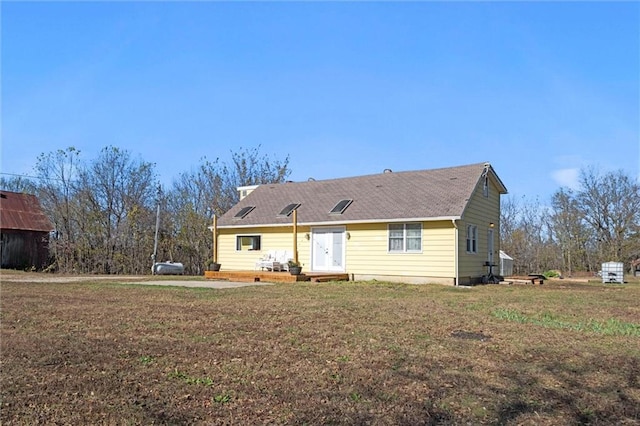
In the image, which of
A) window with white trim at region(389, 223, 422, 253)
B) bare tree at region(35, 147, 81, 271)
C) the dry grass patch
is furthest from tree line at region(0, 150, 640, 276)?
the dry grass patch

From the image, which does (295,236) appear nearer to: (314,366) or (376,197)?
(376,197)

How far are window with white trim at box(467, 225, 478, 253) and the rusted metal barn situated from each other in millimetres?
22959

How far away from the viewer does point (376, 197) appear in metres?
20.2

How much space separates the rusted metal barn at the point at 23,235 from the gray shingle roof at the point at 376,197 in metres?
12.8

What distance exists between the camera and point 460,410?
156 inches

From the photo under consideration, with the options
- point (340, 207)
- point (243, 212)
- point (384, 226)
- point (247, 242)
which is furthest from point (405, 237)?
point (243, 212)

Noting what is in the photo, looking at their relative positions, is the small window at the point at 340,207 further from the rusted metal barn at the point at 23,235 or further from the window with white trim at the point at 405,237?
the rusted metal barn at the point at 23,235

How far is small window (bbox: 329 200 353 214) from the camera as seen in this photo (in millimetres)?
19938

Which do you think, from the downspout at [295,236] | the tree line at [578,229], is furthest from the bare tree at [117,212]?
the tree line at [578,229]

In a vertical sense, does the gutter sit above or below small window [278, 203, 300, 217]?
below

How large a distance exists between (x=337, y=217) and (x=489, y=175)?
6509 mm

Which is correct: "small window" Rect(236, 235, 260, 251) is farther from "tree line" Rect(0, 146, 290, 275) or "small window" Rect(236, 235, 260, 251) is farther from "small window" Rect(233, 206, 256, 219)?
"tree line" Rect(0, 146, 290, 275)

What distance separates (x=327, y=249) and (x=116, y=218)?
47.9 feet

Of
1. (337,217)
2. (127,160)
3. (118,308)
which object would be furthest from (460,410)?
(127,160)
